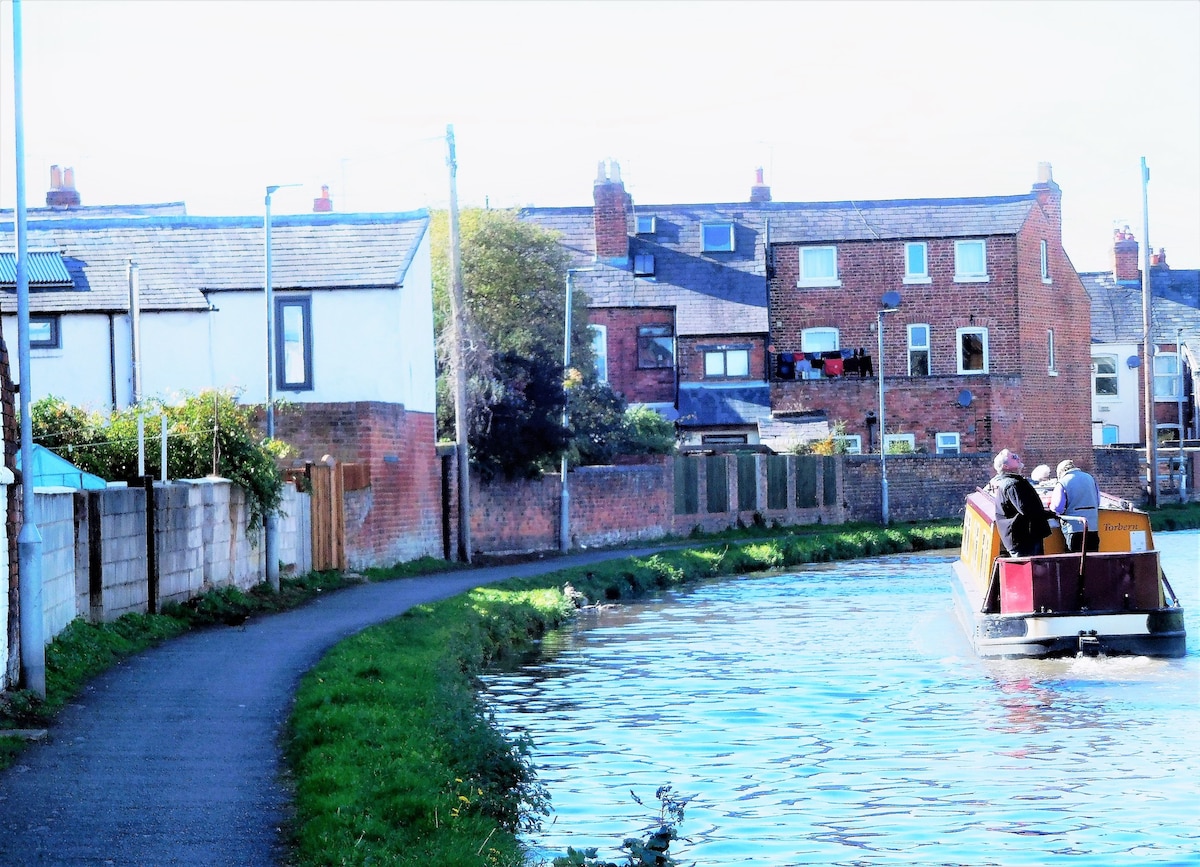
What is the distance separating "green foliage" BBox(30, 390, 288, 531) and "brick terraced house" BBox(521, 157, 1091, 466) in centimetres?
3107

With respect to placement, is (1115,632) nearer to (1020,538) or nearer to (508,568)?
(1020,538)

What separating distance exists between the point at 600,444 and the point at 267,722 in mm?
31828

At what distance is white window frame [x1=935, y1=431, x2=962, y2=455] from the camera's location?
57438 millimetres

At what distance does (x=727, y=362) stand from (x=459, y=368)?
77.4ft

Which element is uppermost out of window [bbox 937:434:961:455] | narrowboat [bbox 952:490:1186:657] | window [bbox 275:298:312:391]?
window [bbox 275:298:312:391]

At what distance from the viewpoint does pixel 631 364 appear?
2239 inches

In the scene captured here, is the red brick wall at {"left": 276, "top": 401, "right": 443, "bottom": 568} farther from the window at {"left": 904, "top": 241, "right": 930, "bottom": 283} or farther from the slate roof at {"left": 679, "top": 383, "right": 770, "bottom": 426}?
the window at {"left": 904, "top": 241, "right": 930, "bottom": 283}

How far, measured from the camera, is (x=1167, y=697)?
18.9m

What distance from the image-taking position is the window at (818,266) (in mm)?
58594

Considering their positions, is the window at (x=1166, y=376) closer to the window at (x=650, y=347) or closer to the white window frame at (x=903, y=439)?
the white window frame at (x=903, y=439)

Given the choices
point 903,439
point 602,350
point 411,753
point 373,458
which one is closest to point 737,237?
point 602,350

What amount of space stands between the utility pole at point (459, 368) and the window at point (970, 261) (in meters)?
26.4

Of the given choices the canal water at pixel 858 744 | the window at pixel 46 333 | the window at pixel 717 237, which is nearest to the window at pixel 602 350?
the window at pixel 717 237

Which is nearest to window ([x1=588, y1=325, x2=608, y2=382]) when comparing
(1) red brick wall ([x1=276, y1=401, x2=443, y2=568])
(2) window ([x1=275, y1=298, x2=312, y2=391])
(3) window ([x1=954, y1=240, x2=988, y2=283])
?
(3) window ([x1=954, y1=240, x2=988, y2=283])
